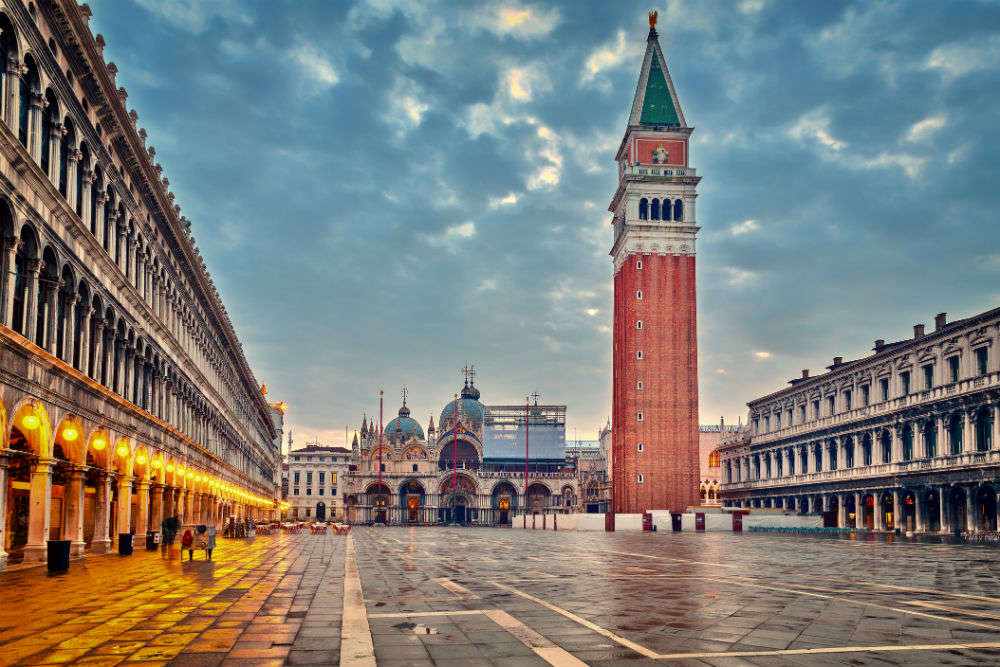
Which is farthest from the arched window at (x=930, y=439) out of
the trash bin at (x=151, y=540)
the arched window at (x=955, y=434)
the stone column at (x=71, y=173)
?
the stone column at (x=71, y=173)

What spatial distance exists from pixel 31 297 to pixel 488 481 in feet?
349

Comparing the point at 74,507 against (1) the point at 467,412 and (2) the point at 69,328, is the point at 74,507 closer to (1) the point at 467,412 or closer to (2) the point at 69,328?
(2) the point at 69,328

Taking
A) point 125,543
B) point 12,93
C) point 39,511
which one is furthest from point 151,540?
point 12,93

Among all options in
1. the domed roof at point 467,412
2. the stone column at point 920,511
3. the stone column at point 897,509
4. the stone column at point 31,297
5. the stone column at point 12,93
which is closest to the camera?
the stone column at point 12,93

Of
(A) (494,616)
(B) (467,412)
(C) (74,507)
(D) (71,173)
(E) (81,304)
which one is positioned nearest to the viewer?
(A) (494,616)

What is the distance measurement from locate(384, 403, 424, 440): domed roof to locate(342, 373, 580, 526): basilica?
1951cm

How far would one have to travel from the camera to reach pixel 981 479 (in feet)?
167

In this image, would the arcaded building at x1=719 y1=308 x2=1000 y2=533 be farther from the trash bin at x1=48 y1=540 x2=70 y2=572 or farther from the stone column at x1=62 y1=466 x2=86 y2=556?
the trash bin at x1=48 y1=540 x2=70 y2=572

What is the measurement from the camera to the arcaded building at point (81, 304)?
64.2ft

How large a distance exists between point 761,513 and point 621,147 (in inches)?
1769

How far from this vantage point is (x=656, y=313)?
8969cm

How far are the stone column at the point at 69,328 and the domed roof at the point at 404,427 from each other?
125 m

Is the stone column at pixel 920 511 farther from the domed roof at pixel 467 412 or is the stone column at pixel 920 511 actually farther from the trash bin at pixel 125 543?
the domed roof at pixel 467 412

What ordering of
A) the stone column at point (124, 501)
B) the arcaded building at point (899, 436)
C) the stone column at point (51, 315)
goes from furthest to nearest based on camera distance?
the arcaded building at point (899, 436)
the stone column at point (124, 501)
the stone column at point (51, 315)
